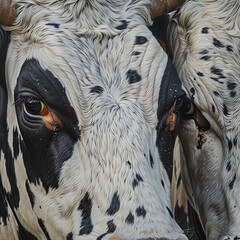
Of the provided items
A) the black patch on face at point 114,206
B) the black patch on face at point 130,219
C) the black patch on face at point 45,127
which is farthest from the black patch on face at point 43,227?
the black patch on face at point 130,219

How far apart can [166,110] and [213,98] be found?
0.72m

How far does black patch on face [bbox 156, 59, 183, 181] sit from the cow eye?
0.67 meters

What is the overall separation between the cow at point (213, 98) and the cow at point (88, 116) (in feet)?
1.76

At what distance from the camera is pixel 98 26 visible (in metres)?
4.83

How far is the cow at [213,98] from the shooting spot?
5.50m

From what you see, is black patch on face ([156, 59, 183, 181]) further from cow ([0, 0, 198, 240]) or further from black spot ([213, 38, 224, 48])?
black spot ([213, 38, 224, 48])

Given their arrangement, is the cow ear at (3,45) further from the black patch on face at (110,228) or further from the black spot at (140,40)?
the black patch on face at (110,228)

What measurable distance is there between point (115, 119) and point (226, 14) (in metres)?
1.51

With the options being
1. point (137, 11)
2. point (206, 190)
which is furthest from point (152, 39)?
point (206, 190)

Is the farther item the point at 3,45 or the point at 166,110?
the point at 3,45

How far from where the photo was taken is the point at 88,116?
4574 millimetres

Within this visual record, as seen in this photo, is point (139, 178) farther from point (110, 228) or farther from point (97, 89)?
point (97, 89)

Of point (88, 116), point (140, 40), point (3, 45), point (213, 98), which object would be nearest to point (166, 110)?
point (140, 40)

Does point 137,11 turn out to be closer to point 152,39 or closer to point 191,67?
point 152,39
